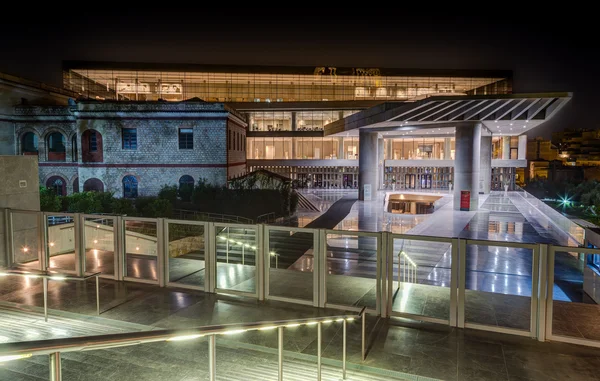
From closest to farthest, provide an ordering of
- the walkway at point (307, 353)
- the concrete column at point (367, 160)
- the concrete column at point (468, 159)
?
the walkway at point (307, 353)
the concrete column at point (468, 159)
the concrete column at point (367, 160)

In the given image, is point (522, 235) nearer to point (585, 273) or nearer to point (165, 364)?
point (585, 273)

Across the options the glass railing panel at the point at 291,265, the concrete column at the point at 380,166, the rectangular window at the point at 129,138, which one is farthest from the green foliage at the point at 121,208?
the concrete column at the point at 380,166

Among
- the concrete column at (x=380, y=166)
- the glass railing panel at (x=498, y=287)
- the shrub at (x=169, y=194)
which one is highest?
the concrete column at (x=380, y=166)

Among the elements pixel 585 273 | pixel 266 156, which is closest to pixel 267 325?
pixel 585 273

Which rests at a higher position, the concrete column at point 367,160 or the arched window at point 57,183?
the concrete column at point 367,160

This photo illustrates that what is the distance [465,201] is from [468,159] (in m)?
2.92

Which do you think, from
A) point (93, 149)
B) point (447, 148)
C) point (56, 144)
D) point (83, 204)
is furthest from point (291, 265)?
point (447, 148)

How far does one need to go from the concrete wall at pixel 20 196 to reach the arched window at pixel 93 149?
21564 mm

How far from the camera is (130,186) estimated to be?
32.6 meters

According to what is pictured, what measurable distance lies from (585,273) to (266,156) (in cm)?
4805

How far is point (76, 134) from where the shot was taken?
113 ft

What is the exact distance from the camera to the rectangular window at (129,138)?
32188 mm

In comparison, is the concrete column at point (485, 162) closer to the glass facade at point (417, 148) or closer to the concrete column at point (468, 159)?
the glass facade at point (417, 148)

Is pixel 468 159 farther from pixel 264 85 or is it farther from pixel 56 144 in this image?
pixel 264 85
